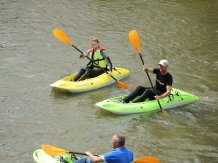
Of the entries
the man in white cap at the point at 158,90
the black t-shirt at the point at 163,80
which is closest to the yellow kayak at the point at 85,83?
the man in white cap at the point at 158,90

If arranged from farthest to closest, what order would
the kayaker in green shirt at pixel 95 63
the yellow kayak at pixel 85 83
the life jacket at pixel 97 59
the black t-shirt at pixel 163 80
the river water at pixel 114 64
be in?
the life jacket at pixel 97 59
the kayaker in green shirt at pixel 95 63
the yellow kayak at pixel 85 83
the black t-shirt at pixel 163 80
the river water at pixel 114 64

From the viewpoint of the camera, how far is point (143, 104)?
28.9ft

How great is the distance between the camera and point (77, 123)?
333 inches

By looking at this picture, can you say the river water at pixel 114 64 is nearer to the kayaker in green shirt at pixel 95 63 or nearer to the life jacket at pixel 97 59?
the kayaker in green shirt at pixel 95 63

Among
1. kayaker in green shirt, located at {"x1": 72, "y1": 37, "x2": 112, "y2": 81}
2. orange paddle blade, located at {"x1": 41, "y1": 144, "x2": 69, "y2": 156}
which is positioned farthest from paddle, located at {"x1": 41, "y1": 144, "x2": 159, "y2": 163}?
kayaker in green shirt, located at {"x1": 72, "y1": 37, "x2": 112, "y2": 81}

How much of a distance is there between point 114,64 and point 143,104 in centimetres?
336

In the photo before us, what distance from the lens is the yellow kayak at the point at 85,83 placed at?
374 inches

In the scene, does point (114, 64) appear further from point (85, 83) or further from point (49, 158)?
point (49, 158)

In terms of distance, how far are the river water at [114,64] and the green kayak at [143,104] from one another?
0.14m

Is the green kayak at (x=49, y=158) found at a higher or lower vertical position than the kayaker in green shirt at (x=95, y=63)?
lower

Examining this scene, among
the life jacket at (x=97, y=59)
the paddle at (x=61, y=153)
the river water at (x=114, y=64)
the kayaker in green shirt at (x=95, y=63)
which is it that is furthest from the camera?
the life jacket at (x=97, y=59)

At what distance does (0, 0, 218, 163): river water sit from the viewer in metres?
7.80

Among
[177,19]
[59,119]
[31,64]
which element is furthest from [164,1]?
[59,119]

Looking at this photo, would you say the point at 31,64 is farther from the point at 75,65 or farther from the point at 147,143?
the point at 147,143
